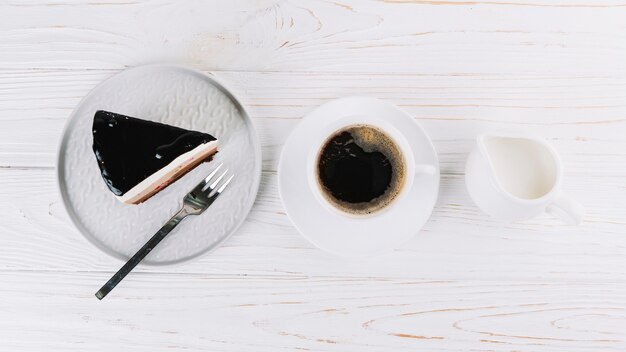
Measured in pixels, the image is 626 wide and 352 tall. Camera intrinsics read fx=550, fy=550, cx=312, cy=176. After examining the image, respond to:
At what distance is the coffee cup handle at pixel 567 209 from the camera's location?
2.52 feet

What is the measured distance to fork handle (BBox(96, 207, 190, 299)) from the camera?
87cm

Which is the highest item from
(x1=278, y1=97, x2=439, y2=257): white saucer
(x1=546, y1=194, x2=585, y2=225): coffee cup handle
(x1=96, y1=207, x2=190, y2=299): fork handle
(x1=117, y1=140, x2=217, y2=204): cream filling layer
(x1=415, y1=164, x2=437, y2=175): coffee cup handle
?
(x1=546, y1=194, x2=585, y2=225): coffee cup handle

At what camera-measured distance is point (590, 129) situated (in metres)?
0.93

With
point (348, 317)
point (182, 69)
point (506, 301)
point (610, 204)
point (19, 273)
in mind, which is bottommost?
point (19, 273)

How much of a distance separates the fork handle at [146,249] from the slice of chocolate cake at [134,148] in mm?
71

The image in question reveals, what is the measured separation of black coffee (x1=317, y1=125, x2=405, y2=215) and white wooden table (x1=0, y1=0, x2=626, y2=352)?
0.39 ft

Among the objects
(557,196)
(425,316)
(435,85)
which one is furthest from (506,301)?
(435,85)

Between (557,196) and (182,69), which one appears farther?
(182,69)

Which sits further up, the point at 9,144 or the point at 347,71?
the point at 347,71

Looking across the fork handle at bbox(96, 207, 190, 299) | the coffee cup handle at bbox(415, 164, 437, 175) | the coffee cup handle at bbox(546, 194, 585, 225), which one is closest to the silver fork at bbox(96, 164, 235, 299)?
the fork handle at bbox(96, 207, 190, 299)

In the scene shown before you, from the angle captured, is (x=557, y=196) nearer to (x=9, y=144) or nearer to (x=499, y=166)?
(x=499, y=166)

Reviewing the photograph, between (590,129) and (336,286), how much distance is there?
507mm

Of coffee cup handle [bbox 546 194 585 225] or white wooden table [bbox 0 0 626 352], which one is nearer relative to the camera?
coffee cup handle [bbox 546 194 585 225]

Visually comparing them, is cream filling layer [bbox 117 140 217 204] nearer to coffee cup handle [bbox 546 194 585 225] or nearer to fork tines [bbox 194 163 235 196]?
fork tines [bbox 194 163 235 196]
